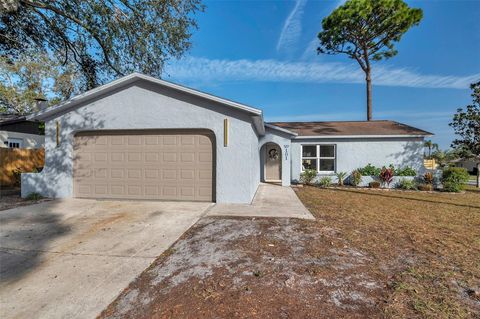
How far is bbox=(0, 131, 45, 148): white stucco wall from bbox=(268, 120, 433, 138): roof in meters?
17.2

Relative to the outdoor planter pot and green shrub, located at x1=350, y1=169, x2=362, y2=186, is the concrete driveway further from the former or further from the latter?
the outdoor planter pot

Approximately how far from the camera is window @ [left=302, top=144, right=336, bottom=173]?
48.9ft

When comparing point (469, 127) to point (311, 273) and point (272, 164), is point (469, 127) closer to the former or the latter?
point (272, 164)

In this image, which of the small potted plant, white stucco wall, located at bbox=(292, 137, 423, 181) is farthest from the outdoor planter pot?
white stucco wall, located at bbox=(292, 137, 423, 181)

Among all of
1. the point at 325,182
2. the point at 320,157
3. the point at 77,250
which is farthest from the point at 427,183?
the point at 77,250

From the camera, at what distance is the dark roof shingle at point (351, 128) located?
47.8 ft

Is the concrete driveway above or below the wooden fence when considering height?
below

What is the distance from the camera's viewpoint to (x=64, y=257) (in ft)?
13.5

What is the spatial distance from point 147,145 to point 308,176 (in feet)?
30.4

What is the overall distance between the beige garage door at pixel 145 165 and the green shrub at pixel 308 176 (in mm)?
7661

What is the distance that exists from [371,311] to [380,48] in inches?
920

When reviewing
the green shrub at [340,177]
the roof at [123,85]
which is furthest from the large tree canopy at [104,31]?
the green shrub at [340,177]

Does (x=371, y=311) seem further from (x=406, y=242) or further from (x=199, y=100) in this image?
(x=199, y=100)

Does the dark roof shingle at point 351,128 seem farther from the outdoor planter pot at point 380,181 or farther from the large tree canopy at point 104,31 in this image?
the large tree canopy at point 104,31
